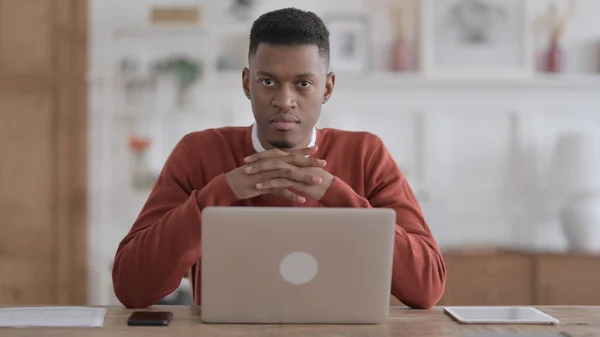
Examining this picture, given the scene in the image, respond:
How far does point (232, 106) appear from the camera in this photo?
438 cm

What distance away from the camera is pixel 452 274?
399 cm

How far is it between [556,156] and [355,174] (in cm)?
252

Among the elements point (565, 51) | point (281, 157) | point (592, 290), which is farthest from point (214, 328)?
point (565, 51)

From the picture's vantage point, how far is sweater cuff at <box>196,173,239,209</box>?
1.63 m

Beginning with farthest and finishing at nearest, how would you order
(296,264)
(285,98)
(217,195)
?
(285,98), (217,195), (296,264)

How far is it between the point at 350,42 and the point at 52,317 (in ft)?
10.1

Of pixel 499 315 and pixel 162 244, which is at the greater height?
pixel 162 244

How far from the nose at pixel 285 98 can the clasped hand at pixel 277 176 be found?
0.14 meters

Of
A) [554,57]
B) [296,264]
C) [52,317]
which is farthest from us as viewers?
[554,57]

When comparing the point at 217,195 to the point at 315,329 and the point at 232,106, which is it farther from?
the point at 232,106

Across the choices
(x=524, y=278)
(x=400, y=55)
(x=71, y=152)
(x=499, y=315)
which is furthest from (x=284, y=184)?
(x=71, y=152)

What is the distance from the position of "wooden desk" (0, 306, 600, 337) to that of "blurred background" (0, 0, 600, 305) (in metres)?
2.78

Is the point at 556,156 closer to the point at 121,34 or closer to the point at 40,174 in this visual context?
the point at 121,34

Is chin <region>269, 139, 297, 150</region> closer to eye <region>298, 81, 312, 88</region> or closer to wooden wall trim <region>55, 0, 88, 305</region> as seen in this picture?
eye <region>298, 81, 312, 88</region>
